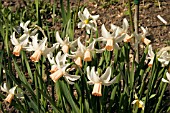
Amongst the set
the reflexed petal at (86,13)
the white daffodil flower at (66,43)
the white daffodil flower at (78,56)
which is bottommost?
the white daffodil flower at (78,56)

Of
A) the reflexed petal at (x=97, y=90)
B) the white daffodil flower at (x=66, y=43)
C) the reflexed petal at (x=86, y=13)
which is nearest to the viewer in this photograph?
the reflexed petal at (x=97, y=90)

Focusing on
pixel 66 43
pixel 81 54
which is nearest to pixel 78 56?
pixel 81 54

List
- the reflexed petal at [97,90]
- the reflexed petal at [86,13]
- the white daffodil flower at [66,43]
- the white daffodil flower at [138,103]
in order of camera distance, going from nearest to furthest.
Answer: the reflexed petal at [97,90], the white daffodil flower at [66,43], the white daffodil flower at [138,103], the reflexed petal at [86,13]

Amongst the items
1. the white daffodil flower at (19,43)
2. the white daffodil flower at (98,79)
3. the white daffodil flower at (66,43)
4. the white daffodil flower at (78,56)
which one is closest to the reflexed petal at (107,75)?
the white daffodil flower at (98,79)

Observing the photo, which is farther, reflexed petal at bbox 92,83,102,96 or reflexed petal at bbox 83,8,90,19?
reflexed petal at bbox 83,8,90,19

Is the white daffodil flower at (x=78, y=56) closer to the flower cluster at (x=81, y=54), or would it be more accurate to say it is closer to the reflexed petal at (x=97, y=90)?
the flower cluster at (x=81, y=54)

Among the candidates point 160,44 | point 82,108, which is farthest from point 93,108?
point 160,44

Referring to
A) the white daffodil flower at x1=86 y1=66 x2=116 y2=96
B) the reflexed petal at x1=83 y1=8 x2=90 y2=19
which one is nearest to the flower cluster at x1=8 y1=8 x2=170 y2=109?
the white daffodil flower at x1=86 y1=66 x2=116 y2=96

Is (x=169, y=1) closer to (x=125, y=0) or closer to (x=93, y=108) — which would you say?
(x=125, y=0)

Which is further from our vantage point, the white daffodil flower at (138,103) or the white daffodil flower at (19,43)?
the white daffodil flower at (138,103)

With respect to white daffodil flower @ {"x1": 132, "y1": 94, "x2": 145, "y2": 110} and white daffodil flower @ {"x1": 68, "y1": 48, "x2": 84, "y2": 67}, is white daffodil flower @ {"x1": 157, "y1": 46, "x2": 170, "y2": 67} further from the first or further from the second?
white daffodil flower @ {"x1": 68, "y1": 48, "x2": 84, "y2": 67}

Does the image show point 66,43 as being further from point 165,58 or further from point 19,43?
point 165,58
